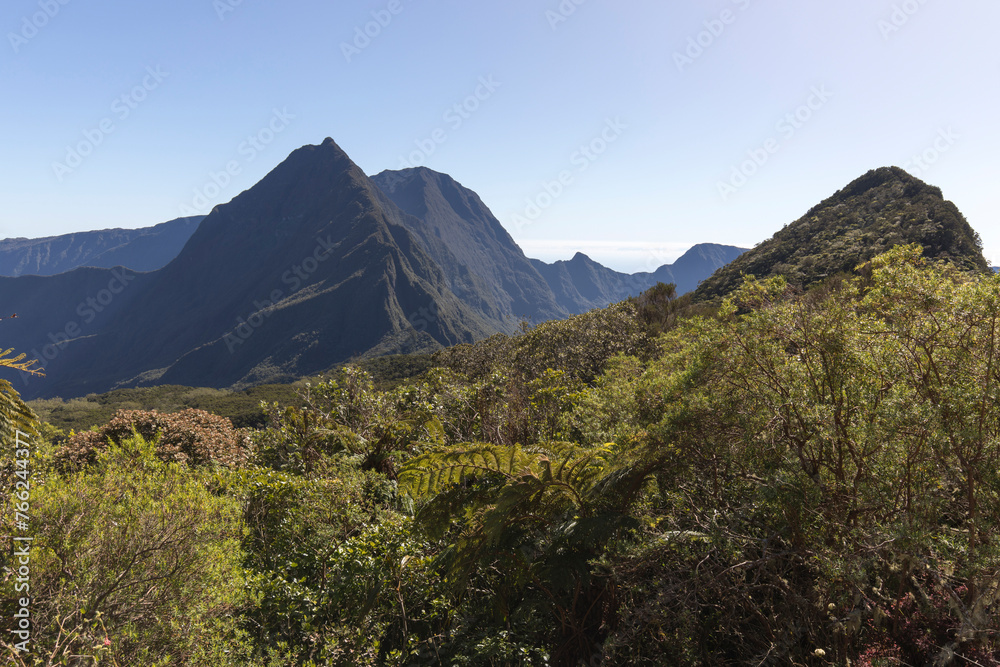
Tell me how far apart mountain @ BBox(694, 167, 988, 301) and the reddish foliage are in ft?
96.9

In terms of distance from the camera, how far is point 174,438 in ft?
34.1

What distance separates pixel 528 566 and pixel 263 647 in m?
2.07

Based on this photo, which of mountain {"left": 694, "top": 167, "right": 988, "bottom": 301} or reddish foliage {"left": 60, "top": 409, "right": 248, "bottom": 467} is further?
mountain {"left": 694, "top": 167, "right": 988, "bottom": 301}

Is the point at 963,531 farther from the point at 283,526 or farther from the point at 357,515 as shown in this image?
the point at 283,526

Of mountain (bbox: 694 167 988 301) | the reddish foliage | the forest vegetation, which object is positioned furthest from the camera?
mountain (bbox: 694 167 988 301)

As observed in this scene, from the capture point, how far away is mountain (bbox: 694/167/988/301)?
3509 cm

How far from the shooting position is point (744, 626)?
3188mm

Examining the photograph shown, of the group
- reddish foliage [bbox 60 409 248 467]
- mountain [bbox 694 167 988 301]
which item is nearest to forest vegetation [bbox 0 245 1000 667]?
reddish foliage [bbox 60 409 248 467]

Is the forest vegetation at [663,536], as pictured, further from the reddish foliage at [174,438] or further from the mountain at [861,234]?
the mountain at [861,234]

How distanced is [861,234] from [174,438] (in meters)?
53.9

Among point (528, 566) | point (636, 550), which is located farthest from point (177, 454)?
point (636, 550)

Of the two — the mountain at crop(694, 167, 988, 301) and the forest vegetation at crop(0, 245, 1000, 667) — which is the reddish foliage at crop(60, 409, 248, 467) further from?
the mountain at crop(694, 167, 988, 301)

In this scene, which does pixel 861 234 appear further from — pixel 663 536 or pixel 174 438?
pixel 174 438

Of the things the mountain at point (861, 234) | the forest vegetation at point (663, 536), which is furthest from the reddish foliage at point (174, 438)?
the mountain at point (861, 234)
